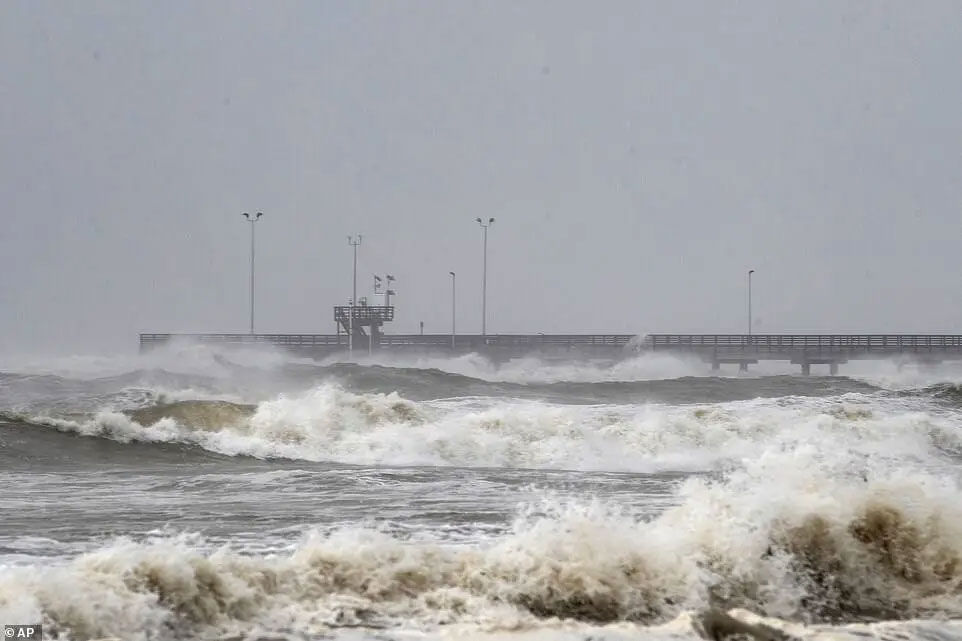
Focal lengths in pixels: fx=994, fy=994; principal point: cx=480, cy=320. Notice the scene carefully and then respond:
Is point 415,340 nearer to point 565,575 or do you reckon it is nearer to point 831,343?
point 831,343

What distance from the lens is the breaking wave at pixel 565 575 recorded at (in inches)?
224

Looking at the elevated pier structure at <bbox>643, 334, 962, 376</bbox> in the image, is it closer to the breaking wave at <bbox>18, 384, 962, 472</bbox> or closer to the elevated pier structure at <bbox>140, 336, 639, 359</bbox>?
the elevated pier structure at <bbox>140, 336, 639, 359</bbox>

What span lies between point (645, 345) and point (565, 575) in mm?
50179

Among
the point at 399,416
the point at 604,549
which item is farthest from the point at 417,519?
the point at 399,416

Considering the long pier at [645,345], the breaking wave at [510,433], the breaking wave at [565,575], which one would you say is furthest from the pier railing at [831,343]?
the breaking wave at [565,575]

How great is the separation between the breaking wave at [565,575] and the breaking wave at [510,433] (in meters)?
8.09

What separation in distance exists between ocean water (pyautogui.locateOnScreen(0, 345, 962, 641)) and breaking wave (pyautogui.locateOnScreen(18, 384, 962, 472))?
116mm

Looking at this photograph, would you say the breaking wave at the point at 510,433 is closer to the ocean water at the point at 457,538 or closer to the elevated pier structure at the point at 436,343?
the ocean water at the point at 457,538

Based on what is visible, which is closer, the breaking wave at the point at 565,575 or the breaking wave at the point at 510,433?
the breaking wave at the point at 565,575

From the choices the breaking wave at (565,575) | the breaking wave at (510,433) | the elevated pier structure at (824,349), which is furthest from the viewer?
the elevated pier structure at (824,349)

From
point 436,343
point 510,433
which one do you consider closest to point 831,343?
point 436,343

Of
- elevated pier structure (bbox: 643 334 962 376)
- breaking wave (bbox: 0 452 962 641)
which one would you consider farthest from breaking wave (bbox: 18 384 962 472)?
elevated pier structure (bbox: 643 334 962 376)

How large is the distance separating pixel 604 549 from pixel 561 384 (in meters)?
33.4

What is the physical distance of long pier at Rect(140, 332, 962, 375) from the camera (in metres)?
53.5
